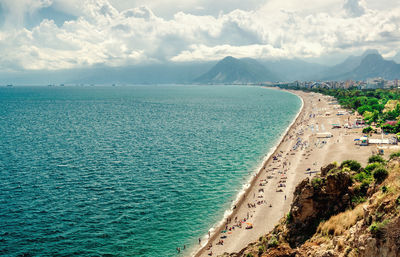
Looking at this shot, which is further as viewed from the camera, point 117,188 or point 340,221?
point 117,188

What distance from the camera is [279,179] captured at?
48.9 metres

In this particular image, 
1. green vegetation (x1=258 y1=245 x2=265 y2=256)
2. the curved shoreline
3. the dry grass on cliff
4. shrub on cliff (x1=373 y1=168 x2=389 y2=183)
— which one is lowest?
the curved shoreline

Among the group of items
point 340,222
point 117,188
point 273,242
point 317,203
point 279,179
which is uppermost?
point 317,203

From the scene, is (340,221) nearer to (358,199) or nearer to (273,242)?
(358,199)

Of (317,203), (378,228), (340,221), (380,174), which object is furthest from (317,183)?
(378,228)

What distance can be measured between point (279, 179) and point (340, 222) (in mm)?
35155

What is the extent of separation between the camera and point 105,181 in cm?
4797

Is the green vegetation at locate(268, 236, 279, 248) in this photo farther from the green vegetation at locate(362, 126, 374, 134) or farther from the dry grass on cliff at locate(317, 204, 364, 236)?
the green vegetation at locate(362, 126, 374, 134)

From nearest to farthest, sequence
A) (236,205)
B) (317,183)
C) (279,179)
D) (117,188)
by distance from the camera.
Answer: (317,183) → (236,205) → (117,188) → (279,179)

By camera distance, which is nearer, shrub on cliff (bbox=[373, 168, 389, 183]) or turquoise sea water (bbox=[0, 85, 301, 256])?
shrub on cliff (bbox=[373, 168, 389, 183])

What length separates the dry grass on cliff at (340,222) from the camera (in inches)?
546

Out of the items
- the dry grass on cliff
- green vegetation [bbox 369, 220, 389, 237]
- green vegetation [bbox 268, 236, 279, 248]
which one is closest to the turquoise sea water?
green vegetation [bbox 268, 236, 279, 248]

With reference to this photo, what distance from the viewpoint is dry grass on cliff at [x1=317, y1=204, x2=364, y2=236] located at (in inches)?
546

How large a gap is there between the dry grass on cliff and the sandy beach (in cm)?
1709
